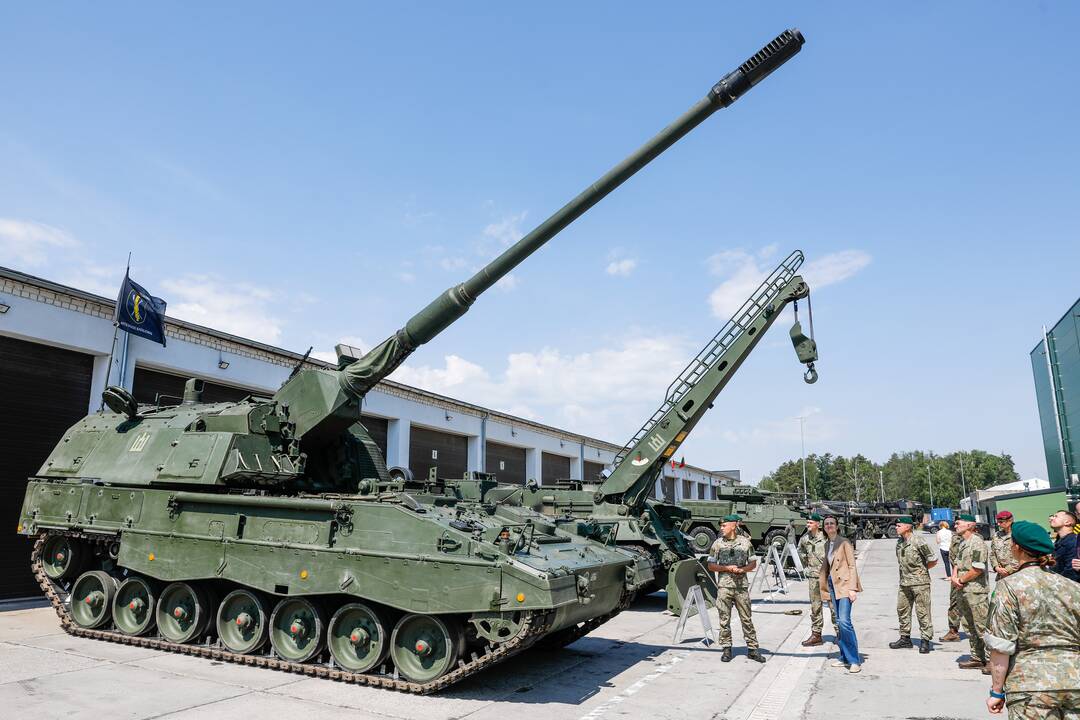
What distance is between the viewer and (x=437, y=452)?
24.3 m

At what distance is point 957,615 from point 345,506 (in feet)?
27.7

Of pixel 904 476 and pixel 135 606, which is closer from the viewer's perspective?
pixel 135 606

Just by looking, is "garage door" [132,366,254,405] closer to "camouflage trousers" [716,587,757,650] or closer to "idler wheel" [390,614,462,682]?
"idler wheel" [390,614,462,682]

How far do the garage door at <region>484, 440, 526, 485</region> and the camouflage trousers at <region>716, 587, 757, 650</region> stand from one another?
57.2 ft

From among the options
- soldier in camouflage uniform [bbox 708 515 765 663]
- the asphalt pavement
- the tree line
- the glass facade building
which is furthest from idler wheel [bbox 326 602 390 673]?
the tree line

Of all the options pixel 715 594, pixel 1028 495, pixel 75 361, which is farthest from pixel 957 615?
pixel 1028 495

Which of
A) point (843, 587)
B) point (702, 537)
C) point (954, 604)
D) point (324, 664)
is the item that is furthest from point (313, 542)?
point (702, 537)

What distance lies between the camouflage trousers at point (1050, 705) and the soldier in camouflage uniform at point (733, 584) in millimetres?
5823

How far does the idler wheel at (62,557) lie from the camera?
1091 centimetres

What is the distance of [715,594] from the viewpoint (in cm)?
1052

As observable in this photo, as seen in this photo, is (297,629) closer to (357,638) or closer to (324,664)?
(324,664)

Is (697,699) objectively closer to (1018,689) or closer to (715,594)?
(715,594)

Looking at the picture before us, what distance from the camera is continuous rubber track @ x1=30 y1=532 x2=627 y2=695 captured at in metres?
7.49

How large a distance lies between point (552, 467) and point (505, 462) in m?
4.25
